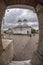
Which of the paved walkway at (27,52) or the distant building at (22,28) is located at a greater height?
the distant building at (22,28)

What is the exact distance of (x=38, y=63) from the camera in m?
4.18

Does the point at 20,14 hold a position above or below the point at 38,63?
above

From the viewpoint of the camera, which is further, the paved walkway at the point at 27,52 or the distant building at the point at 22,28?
the distant building at the point at 22,28

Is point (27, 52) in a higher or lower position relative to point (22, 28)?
lower

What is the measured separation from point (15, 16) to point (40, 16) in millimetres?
12050

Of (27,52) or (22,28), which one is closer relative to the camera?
(27,52)

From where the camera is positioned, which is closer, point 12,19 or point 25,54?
point 25,54

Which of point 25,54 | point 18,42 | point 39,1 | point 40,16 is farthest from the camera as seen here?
point 18,42

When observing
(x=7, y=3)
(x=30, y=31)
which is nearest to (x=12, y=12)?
(x=30, y=31)

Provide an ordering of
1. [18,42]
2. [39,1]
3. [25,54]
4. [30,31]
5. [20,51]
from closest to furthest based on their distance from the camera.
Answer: [39,1] → [25,54] → [20,51] → [18,42] → [30,31]

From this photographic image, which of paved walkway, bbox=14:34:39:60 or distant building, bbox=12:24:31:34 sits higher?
distant building, bbox=12:24:31:34

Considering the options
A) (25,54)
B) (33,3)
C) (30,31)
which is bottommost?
(25,54)

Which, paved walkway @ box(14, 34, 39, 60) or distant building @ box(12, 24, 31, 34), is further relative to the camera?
distant building @ box(12, 24, 31, 34)

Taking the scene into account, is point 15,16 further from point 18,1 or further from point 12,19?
point 18,1
